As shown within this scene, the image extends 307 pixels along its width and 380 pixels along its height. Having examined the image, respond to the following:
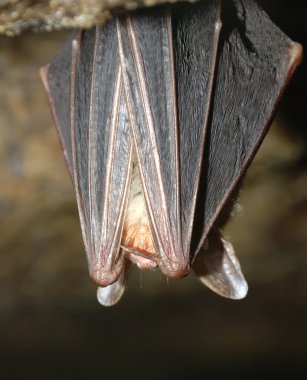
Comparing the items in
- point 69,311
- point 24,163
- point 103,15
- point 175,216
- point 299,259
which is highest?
point 103,15

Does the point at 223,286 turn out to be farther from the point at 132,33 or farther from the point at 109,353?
the point at 109,353

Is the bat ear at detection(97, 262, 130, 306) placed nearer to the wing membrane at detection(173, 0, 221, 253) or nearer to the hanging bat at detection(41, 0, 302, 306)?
the hanging bat at detection(41, 0, 302, 306)

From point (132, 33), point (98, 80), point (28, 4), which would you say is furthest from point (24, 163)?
point (28, 4)

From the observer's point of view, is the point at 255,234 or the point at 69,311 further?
the point at 69,311

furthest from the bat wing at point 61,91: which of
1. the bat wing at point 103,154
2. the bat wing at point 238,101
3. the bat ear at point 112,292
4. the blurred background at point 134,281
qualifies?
the bat wing at point 238,101

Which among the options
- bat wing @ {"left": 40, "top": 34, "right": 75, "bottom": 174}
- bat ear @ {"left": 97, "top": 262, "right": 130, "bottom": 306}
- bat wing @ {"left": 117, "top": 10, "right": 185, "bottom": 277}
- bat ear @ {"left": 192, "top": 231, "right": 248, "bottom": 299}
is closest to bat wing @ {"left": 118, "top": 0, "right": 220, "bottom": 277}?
bat wing @ {"left": 117, "top": 10, "right": 185, "bottom": 277}

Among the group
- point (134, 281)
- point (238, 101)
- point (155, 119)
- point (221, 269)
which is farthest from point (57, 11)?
point (134, 281)

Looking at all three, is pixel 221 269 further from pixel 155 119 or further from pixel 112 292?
pixel 155 119
